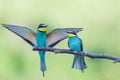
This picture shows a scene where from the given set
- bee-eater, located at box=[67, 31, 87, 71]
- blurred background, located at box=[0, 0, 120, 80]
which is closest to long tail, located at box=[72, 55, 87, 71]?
bee-eater, located at box=[67, 31, 87, 71]

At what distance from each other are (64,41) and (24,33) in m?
0.86

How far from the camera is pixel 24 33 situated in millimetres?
842

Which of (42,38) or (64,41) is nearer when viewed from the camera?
(42,38)

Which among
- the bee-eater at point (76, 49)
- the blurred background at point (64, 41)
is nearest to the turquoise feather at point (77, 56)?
the bee-eater at point (76, 49)

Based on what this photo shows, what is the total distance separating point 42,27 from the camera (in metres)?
0.89

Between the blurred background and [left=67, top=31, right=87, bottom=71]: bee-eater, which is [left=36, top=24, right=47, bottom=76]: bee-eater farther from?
the blurred background

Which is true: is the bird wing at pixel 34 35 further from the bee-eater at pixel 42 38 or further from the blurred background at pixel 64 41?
the blurred background at pixel 64 41

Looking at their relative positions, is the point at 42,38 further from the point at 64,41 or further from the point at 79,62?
the point at 64,41

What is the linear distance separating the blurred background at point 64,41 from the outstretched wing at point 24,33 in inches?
25.3

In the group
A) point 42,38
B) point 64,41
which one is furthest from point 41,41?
point 64,41

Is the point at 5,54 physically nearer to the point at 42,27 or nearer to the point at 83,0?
the point at 83,0

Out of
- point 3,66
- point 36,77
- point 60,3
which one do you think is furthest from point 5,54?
point 60,3

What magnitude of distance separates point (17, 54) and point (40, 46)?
1123 mm

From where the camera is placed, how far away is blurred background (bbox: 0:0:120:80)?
1708 mm
